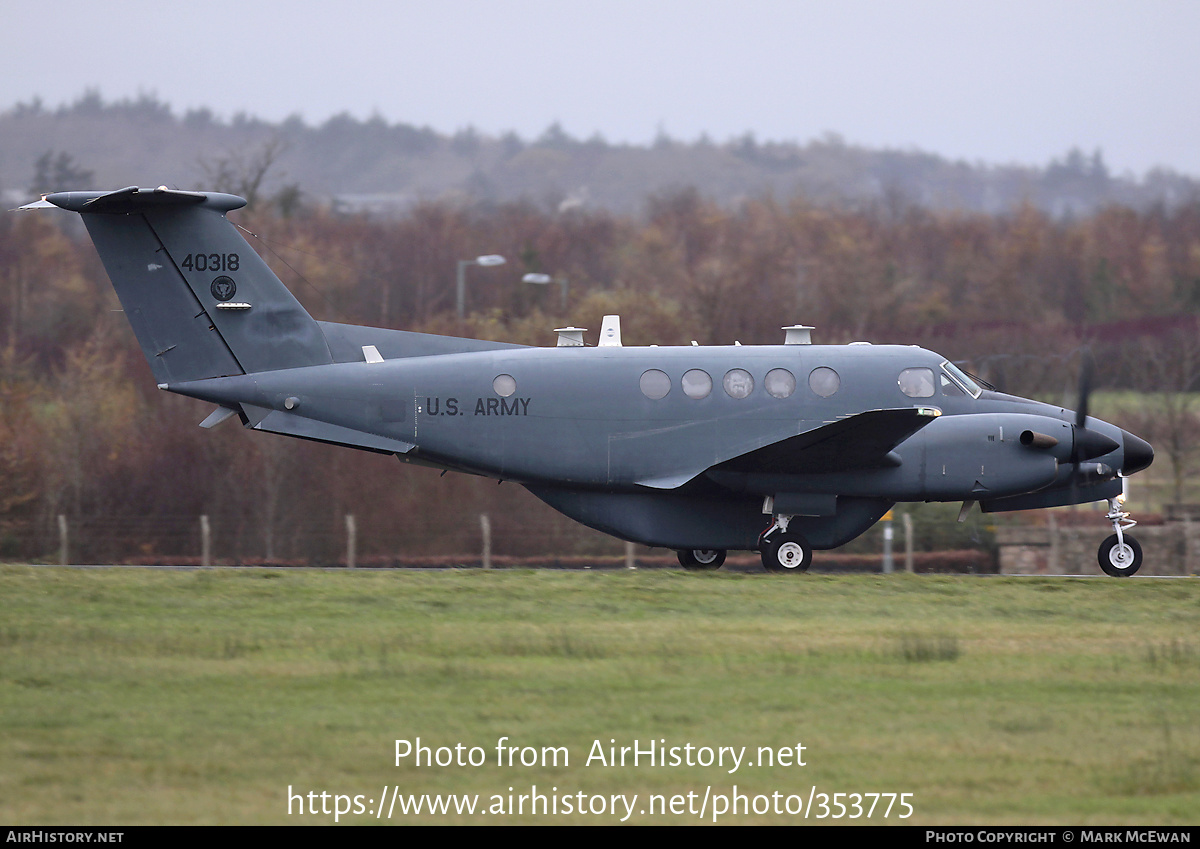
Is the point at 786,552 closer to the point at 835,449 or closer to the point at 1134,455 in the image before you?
the point at 835,449

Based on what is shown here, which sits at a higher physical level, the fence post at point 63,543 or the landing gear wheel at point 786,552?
the landing gear wheel at point 786,552

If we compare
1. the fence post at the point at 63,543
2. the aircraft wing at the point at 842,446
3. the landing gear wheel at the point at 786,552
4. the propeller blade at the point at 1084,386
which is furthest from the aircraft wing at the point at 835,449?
the fence post at the point at 63,543

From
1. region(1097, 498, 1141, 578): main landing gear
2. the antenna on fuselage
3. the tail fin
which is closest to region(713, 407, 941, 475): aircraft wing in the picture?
the antenna on fuselage

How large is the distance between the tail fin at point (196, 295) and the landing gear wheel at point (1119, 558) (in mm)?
11923

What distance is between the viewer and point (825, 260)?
54.0m

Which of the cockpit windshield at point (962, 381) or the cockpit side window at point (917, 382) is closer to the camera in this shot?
the cockpit side window at point (917, 382)

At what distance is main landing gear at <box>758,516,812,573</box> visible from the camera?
60.7 feet

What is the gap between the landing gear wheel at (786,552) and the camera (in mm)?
18516

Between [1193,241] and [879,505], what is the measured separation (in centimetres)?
4276

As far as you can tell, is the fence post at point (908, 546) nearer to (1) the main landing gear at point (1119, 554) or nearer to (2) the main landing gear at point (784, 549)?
(1) the main landing gear at point (1119, 554)

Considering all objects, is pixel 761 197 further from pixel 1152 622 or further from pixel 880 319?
pixel 1152 622

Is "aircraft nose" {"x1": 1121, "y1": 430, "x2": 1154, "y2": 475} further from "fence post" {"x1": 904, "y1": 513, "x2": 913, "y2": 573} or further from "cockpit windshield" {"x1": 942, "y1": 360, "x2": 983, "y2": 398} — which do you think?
"fence post" {"x1": 904, "y1": 513, "x2": 913, "y2": 573}
